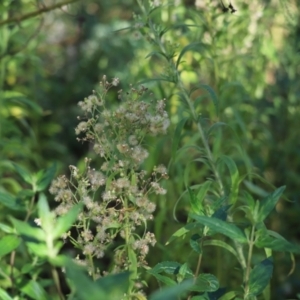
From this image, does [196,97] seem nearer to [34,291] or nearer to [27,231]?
[34,291]

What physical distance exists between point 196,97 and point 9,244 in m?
1.39

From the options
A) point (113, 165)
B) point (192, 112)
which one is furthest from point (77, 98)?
point (113, 165)

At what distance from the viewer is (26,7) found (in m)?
2.29

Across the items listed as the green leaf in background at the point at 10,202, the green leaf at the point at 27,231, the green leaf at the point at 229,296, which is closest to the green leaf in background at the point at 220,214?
the green leaf at the point at 229,296

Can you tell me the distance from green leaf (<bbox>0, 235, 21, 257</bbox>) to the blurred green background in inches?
15.8

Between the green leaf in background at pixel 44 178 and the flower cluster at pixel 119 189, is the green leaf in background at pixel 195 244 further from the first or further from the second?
the green leaf in background at pixel 44 178

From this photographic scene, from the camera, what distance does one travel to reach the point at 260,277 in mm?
931

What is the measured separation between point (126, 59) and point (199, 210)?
1.99 m

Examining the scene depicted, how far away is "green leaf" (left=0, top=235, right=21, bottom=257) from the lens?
0.99 m

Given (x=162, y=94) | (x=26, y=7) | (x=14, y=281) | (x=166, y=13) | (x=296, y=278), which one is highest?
(x=26, y=7)

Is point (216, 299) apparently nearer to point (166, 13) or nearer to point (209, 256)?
point (209, 256)

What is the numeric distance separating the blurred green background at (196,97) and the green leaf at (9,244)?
400 mm

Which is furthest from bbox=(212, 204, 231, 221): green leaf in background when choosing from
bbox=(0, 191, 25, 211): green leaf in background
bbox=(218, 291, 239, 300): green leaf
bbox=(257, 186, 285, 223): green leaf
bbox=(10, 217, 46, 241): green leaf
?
bbox=(0, 191, 25, 211): green leaf in background

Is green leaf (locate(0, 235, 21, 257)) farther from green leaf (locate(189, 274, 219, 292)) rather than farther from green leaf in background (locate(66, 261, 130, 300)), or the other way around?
green leaf in background (locate(66, 261, 130, 300))
